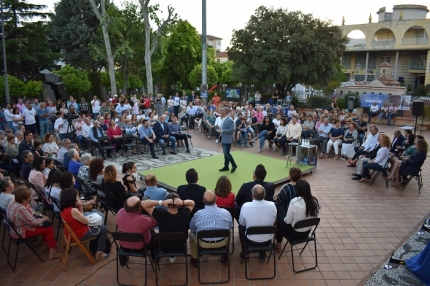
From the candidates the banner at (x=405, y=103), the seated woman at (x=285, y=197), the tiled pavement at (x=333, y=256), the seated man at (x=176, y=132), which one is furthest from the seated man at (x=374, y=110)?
the seated woman at (x=285, y=197)

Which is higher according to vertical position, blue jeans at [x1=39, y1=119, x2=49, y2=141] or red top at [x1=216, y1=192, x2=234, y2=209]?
blue jeans at [x1=39, y1=119, x2=49, y2=141]

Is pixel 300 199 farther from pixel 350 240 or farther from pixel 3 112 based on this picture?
pixel 3 112

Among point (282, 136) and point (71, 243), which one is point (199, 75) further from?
point (71, 243)

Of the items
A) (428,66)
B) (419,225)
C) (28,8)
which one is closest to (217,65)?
(28,8)

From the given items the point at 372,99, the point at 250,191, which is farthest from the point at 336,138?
the point at 372,99

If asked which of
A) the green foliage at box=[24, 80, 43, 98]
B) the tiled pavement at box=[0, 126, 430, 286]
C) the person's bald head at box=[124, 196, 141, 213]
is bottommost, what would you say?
the tiled pavement at box=[0, 126, 430, 286]

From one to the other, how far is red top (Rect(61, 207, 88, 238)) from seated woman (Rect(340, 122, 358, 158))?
832cm

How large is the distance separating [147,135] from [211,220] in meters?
6.93

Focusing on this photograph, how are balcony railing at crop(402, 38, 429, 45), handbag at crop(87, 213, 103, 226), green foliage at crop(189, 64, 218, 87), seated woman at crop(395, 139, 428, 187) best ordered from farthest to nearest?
1. balcony railing at crop(402, 38, 429, 45)
2. green foliage at crop(189, 64, 218, 87)
3. seated woman at crop(395, 139, 428, 187)
4. handbag at crop(87, 213, 103, 226)

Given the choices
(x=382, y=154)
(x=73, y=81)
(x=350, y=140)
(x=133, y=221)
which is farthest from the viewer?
(x=73, y=81)

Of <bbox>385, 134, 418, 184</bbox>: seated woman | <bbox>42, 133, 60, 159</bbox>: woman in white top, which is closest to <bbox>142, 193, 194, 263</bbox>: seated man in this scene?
<bbox>42, 133, 60, 159</bbox>: woman in white top

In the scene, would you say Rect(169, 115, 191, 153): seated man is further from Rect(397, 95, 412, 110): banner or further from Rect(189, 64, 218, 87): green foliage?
Rect(189, 64, 218, 87): green foliage

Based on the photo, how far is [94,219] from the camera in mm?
5070

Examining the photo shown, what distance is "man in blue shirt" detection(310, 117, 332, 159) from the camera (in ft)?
37.2
